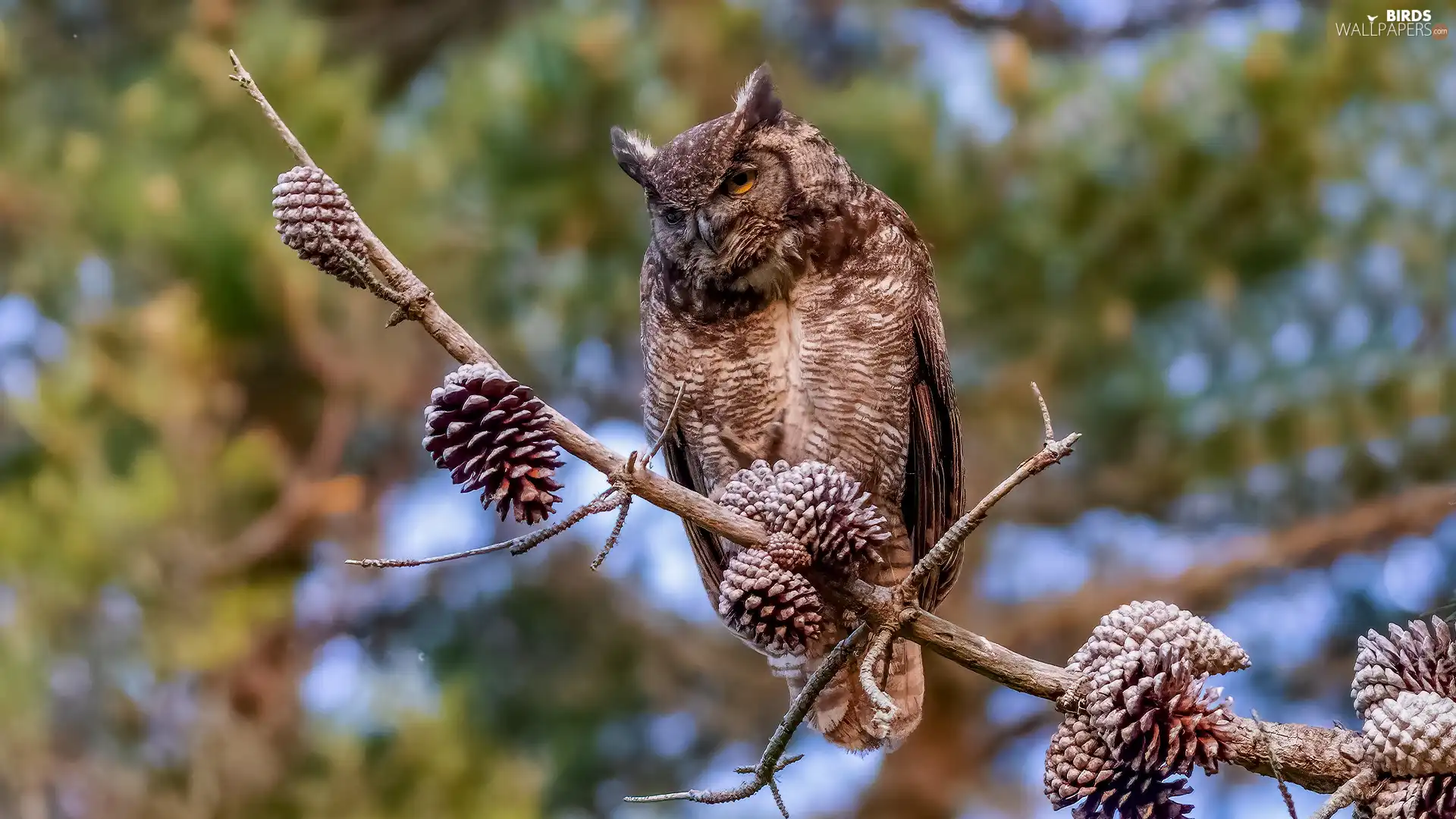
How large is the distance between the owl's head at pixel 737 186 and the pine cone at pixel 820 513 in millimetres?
397

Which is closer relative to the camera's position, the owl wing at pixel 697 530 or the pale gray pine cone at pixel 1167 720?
the pale gray pine cone at pixel 1167 720

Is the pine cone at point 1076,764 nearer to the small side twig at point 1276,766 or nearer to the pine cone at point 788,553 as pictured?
the small side twig at point 1276,766

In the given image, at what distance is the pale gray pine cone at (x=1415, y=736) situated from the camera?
2.96 feet

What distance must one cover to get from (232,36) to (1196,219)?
291cm

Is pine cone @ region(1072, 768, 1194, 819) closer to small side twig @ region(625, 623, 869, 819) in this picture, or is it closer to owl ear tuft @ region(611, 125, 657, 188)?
small side twig @ region(625, 623, 869, 819)

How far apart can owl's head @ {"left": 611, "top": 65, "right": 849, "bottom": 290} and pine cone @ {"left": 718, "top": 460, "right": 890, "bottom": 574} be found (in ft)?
1.30

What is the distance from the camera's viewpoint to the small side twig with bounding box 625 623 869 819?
1.02 meters

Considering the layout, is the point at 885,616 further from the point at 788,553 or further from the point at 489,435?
the point at 489,435

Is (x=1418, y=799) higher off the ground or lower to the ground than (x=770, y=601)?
lower

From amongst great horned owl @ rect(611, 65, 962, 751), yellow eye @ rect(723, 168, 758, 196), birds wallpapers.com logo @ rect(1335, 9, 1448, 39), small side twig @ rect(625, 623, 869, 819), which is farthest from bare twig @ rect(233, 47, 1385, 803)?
birds wallpapers.com logo @ rect(1335, 9, 1448, 39)

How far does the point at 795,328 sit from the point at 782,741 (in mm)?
682

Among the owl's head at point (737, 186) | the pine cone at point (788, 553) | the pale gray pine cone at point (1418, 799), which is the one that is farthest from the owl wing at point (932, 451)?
the pale gray pine cone at point (1418, 799)

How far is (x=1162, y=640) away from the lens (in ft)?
3.18

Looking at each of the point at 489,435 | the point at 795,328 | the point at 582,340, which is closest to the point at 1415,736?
the point at 489,435
